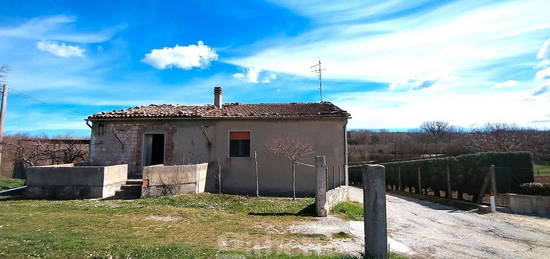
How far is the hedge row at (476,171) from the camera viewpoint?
12.5 m

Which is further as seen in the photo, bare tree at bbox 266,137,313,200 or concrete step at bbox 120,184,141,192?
bare tree at bbox 266,137,313,200

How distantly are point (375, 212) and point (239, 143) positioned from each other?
10757 mm

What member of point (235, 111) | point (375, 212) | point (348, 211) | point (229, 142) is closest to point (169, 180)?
point (229, 142)

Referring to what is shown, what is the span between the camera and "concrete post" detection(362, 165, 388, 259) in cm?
510

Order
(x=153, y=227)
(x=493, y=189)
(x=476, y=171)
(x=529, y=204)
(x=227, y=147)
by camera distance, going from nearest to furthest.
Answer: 1. (x=153, y=227)
2. (x=529, y=204)
3. (x=493, y=189)
4. (x=476, y=171)
5. (x=227, y=147)

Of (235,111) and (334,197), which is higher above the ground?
(235,111)

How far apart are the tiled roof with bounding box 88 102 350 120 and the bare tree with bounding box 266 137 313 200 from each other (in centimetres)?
115

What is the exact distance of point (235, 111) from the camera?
650 inches

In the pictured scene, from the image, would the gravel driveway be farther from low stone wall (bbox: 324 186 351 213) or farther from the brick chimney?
the brick chimney

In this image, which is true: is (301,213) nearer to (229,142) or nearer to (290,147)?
(290,147)

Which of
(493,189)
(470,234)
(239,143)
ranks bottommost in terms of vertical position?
(470,234)

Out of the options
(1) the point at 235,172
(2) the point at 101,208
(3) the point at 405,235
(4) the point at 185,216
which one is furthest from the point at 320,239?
(1) the point at 235,172

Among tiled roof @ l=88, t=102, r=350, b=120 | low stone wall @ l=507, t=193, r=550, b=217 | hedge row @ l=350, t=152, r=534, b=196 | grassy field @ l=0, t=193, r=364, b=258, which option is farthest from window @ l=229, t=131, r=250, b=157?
low stone wall @ l=507, t=193, r=550, b=217

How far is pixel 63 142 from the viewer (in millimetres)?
19594
